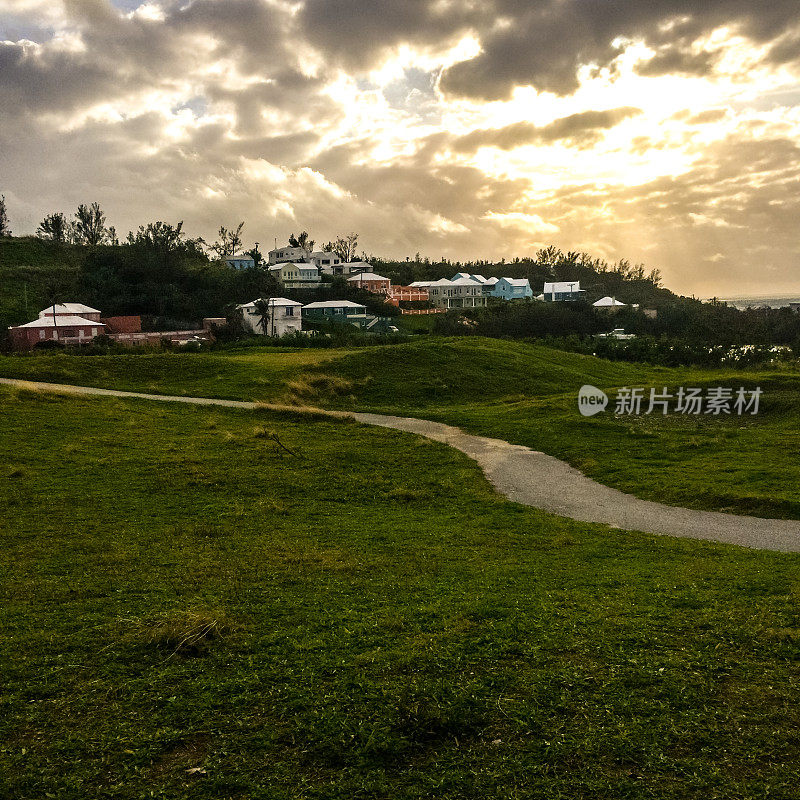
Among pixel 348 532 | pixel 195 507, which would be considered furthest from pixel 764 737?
pixel 195 507

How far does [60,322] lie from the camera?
211 feet

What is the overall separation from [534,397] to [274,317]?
45799 millimetres

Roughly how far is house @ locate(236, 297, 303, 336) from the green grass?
203ft

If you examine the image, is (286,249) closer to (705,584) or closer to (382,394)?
(382,394)

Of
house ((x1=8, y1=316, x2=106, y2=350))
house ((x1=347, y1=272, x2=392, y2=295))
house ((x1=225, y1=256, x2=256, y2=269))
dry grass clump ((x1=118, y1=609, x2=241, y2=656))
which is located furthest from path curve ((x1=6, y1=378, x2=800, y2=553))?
house ((x1=225, y1=256, x2=256, y2=269))

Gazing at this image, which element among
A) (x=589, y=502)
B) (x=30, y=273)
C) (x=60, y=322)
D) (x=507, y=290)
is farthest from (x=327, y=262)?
(x=589, y=502)

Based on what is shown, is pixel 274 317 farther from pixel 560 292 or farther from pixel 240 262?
Result: pixel 560 292

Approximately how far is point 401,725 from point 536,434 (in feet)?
72.8

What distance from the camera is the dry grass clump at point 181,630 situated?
8695mm

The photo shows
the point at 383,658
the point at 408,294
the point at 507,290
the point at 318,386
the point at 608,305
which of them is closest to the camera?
the point at 383,658

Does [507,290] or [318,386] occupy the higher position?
[507,290]

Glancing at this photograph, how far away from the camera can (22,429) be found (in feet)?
83.9

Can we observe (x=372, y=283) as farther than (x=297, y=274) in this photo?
No

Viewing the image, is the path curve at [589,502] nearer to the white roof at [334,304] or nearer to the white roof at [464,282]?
the white roof at [334,304]
